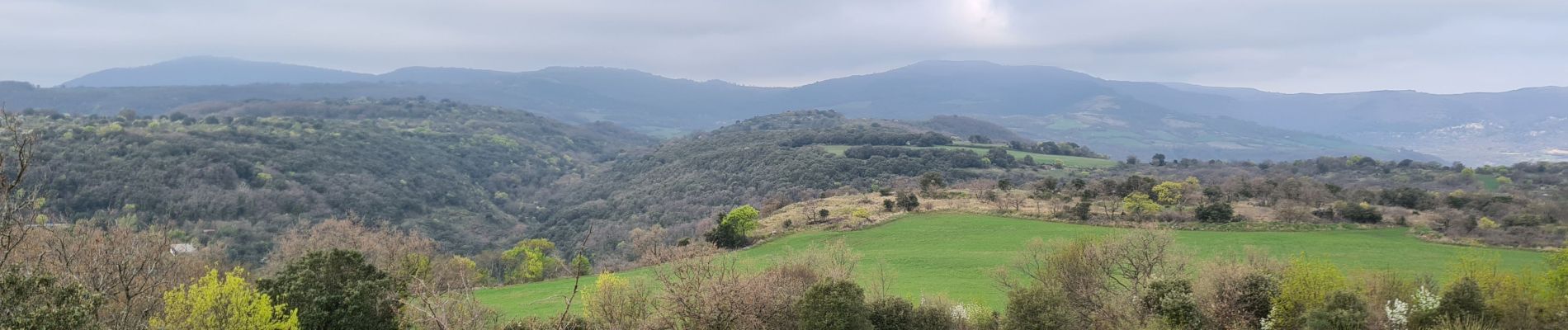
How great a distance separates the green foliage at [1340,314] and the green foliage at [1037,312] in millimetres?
7027

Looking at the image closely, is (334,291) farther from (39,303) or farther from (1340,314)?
(1340,314)

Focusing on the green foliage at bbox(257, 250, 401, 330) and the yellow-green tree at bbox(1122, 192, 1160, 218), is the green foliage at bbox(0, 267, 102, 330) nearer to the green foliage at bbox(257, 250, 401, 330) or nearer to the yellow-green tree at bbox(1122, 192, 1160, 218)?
the green foliage at bbox(257, 250, 401, 330)

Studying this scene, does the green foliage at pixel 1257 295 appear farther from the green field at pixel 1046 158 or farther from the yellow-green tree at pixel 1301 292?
the green field at pixel 1046 158

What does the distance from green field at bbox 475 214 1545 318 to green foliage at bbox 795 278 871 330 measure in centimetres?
841

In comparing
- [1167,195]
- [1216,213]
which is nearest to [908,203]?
[1167,195]

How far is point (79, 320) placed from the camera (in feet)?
39.7

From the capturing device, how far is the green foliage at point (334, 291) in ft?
74.0

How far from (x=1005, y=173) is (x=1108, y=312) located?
282 ft

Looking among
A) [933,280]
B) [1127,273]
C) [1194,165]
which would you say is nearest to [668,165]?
[1194,165]

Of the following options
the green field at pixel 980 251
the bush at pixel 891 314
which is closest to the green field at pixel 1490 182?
the green field at pixel 980 251

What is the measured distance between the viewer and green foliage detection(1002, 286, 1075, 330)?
24078mm

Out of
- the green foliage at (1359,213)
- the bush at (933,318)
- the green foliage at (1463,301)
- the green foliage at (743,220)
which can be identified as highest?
the green foliage at (1463,301)

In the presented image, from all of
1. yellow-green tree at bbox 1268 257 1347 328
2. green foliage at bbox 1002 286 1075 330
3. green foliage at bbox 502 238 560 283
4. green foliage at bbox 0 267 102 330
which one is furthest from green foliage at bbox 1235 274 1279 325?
green foliage at bbox 502 238 560 283

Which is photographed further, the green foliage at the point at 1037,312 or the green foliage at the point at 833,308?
the green foliage at the point at 833,308
